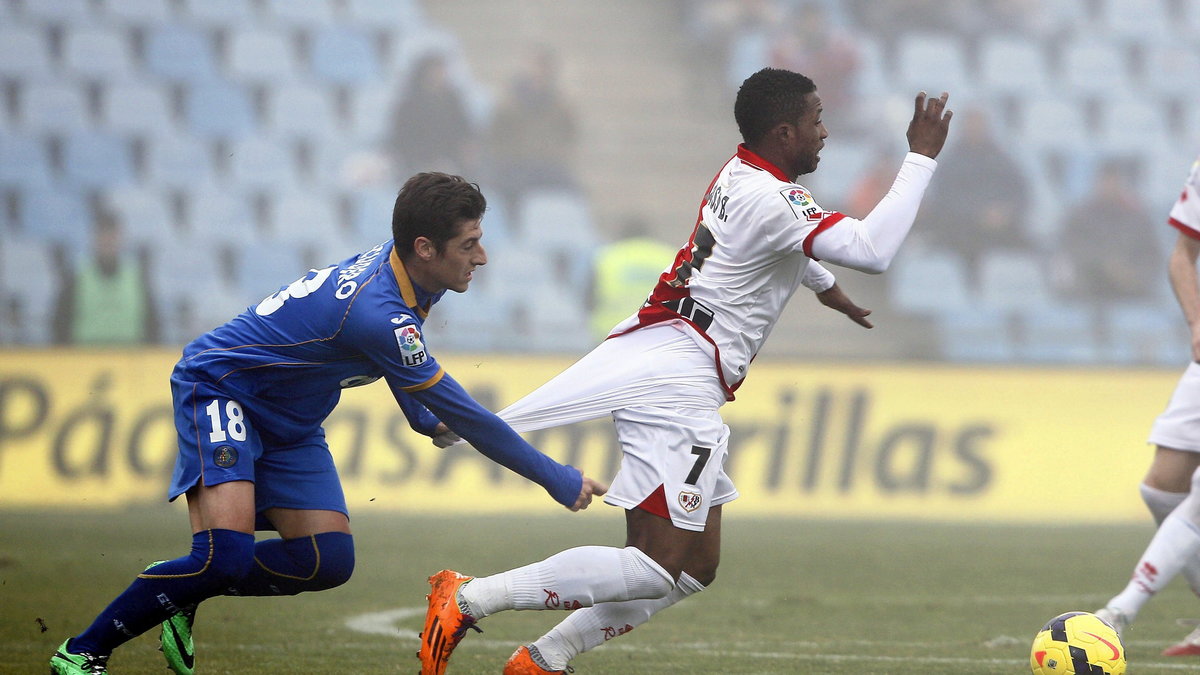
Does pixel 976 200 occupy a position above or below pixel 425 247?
above

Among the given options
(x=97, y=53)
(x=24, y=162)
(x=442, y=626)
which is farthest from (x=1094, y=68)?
(x=442, y=626)

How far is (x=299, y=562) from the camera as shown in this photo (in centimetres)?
491

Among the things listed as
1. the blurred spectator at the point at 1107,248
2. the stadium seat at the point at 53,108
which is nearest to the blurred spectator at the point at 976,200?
the blurred spectator at the point at 1107,248

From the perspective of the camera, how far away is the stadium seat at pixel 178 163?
626 inches

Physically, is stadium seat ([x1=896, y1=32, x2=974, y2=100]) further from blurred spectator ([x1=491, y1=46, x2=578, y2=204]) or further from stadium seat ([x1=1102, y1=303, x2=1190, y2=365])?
blurred spectator ([x1=491, y1=46, x2=578, y2=204])

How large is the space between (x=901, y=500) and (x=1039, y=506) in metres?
1.19

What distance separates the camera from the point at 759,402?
1229cm

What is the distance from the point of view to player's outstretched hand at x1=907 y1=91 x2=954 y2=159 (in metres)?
4.53

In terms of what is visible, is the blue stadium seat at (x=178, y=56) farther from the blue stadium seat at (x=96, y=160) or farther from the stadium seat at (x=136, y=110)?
the blue stadium seat at (x=96, y=160)

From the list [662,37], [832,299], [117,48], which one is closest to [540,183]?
[662,37]

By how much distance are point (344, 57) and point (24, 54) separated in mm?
3549

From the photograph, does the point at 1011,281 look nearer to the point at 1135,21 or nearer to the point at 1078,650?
the point at 1135,21

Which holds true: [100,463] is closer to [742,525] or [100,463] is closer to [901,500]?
[742,525]

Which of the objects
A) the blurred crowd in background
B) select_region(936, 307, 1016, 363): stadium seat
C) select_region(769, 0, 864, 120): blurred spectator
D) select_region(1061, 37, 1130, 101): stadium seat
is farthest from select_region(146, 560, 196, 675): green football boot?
select_region(1061, 37, 1130, 101): stadium seat
